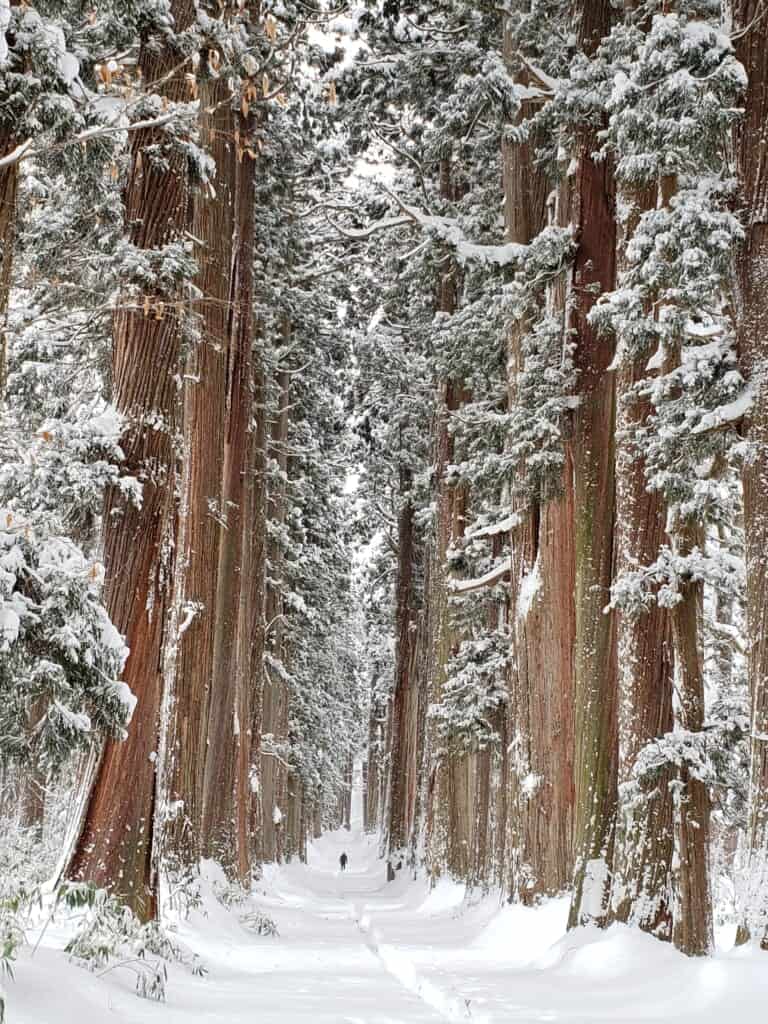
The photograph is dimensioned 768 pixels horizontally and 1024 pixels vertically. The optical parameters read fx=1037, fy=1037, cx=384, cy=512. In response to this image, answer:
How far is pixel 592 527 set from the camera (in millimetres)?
10695

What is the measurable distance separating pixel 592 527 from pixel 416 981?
4658 mm

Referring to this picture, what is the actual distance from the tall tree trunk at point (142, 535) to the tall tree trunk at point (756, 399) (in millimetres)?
4075

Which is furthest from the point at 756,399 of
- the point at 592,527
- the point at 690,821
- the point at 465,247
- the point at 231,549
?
the point at 231,549

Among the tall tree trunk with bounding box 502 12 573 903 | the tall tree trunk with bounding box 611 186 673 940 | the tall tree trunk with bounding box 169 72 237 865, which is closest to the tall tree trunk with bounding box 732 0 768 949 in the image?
the tall tree trunk with bounding box 611 186 673 940

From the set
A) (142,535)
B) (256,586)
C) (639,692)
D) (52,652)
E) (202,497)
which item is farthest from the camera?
(256,586)

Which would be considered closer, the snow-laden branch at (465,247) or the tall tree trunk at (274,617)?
the snow-laden branch at (465,247)

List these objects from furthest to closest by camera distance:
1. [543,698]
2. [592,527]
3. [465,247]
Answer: [465,247] < [543,698] < [592,527]

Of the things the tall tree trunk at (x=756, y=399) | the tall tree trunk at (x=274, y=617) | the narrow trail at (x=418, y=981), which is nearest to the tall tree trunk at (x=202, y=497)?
the narrow trail at (x=418, y=981)

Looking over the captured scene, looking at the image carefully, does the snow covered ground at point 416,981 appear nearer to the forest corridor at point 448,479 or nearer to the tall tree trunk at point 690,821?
the forest corridor at point 448,479

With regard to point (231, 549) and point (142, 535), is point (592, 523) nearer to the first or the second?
point (142, 535)

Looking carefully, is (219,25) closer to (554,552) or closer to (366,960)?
(554,552)

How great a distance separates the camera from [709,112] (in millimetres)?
7473

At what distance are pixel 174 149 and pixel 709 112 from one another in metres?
4.04

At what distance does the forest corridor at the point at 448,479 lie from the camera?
590 centimetres
